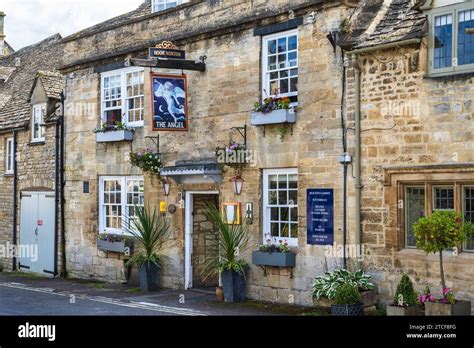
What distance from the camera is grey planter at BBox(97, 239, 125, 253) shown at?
764 inches

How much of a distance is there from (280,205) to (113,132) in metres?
5.86

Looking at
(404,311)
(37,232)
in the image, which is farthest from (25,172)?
(404,311)

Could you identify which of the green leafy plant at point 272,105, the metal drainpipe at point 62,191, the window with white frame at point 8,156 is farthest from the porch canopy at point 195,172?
the window with white frame at point 8,156

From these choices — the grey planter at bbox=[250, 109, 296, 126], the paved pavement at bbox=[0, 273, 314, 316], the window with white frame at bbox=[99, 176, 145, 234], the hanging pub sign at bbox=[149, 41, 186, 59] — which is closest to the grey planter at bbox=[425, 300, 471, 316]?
the paved pavement at bbox=[0, 273, 314, 316]

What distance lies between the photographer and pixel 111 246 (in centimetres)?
1980

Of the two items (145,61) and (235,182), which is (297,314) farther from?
(145,61)

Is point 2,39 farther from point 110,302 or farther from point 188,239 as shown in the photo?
point 110,302

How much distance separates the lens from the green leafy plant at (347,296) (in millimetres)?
13086

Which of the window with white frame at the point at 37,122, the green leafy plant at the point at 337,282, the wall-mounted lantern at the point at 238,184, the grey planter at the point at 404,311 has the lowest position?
the grey planter at the point at 404,311

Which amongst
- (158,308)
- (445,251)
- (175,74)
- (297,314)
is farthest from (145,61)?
(445,251)

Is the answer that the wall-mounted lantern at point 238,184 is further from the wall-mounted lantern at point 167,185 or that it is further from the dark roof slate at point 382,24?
the dark roof slate at point 382,24

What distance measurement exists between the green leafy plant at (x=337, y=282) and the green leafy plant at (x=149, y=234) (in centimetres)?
521

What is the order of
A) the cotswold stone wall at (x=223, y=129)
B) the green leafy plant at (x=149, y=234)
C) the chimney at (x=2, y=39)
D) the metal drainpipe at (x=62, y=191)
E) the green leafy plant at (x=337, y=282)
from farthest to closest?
1. the chimney at (x=2, y=39)
2. the metal drainpipe at (x=62, y=191)
3. the green leafy plant at (x=149, y=234)
4. the cotswold stone wall at (x=223, y=129)
5. the green leafy plant at (x=337, y=282)

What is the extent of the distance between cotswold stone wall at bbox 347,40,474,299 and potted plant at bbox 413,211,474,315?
83cm
